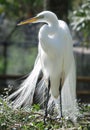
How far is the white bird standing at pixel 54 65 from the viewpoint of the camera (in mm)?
4176

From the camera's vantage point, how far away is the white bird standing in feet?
13.7

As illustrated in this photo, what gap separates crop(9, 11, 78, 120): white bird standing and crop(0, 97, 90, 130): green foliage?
267 mm

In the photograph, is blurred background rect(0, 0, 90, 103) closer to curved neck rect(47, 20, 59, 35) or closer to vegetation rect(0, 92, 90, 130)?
curved neck rect(47, 20, 59, 35)

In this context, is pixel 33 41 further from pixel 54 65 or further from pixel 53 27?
pixel 53 27

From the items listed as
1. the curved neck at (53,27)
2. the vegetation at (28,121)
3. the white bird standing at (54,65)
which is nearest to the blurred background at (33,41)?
the white bird standing at (54,65)

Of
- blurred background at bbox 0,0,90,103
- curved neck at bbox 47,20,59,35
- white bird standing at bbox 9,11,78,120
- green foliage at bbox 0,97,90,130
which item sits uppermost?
blurred background at bbox 0,0,90,103

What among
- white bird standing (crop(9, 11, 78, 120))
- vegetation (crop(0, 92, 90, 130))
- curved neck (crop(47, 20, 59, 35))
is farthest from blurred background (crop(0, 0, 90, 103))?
vegetation (crop(0, 92, 90, 130))

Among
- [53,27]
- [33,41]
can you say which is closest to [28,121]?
[53,27]

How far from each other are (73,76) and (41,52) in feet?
1.27

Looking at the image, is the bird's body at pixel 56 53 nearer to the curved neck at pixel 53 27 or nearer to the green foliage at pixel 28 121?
the curved neck at pixel 53 27

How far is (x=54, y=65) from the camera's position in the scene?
432cm

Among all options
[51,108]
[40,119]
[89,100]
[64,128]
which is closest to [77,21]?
[89,100]

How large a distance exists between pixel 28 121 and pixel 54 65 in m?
0.75

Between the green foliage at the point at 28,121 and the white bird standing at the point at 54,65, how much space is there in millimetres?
267
